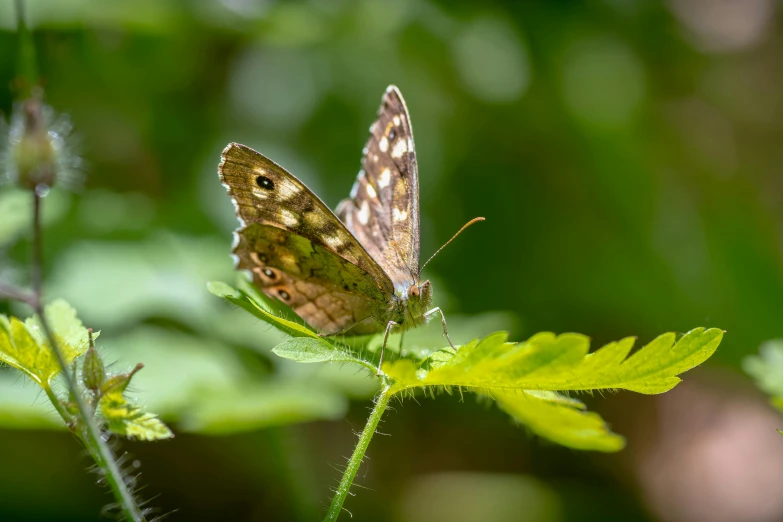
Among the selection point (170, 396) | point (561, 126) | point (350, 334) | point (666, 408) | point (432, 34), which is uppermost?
point (432, 34)

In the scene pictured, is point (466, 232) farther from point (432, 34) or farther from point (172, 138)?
point (172, 138)

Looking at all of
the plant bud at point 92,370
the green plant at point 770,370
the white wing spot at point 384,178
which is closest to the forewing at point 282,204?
the white wing spot at point 384,178

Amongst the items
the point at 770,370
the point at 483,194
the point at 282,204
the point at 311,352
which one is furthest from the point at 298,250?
the point at 483,194

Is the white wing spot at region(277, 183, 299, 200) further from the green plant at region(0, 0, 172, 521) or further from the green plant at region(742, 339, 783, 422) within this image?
the green plant at region(742, 339, 783, 422)

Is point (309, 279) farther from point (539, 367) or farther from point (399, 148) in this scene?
point (539, 367)

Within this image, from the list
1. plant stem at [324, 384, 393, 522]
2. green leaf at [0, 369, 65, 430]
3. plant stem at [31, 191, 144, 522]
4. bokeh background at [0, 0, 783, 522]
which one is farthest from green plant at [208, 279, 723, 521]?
bokeh background at [0, 0, 783, 522]

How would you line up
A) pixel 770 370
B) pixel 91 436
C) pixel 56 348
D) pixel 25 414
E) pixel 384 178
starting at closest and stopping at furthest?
pixel 56 348 < pixel 91 436 < pixel 770 370 < pixel 25 414 < pixel 384 178

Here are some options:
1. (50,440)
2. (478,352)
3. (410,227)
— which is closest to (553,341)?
(478,352)
